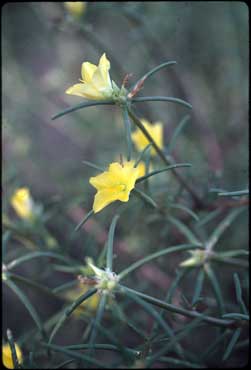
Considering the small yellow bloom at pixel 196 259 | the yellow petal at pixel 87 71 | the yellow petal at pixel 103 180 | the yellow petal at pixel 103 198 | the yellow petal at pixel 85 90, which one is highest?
the yellow petal at pixel 87 71

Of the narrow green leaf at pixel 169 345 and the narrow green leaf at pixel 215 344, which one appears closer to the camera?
the narrow green leaf at pixel 169 345

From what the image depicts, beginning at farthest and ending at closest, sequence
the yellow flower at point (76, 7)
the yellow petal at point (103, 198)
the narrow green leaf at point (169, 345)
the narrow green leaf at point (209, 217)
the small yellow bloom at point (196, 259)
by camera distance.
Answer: the yellow flower at point (76, 7) < the narrow green leaf at point (209, 217) < the small yellow bloom at point (196, 259) < the yellow petal at point (103, 198) < the narrow green leaf at point (169, 345)

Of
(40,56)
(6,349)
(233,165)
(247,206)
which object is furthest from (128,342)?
(40,56)

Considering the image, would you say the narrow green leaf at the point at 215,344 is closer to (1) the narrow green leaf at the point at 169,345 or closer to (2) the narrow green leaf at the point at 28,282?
(1) the narrow green leaf at the point at 169,345

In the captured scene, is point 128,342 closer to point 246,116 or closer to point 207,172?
point 207,172

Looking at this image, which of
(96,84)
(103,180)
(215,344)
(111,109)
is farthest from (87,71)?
(111,109)

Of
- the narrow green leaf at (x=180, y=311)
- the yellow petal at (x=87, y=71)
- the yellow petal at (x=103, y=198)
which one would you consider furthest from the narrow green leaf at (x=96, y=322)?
the yellow petal at (x=87, y=71)

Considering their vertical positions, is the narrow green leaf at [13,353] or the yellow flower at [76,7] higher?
the yellow flower at [76,7]
